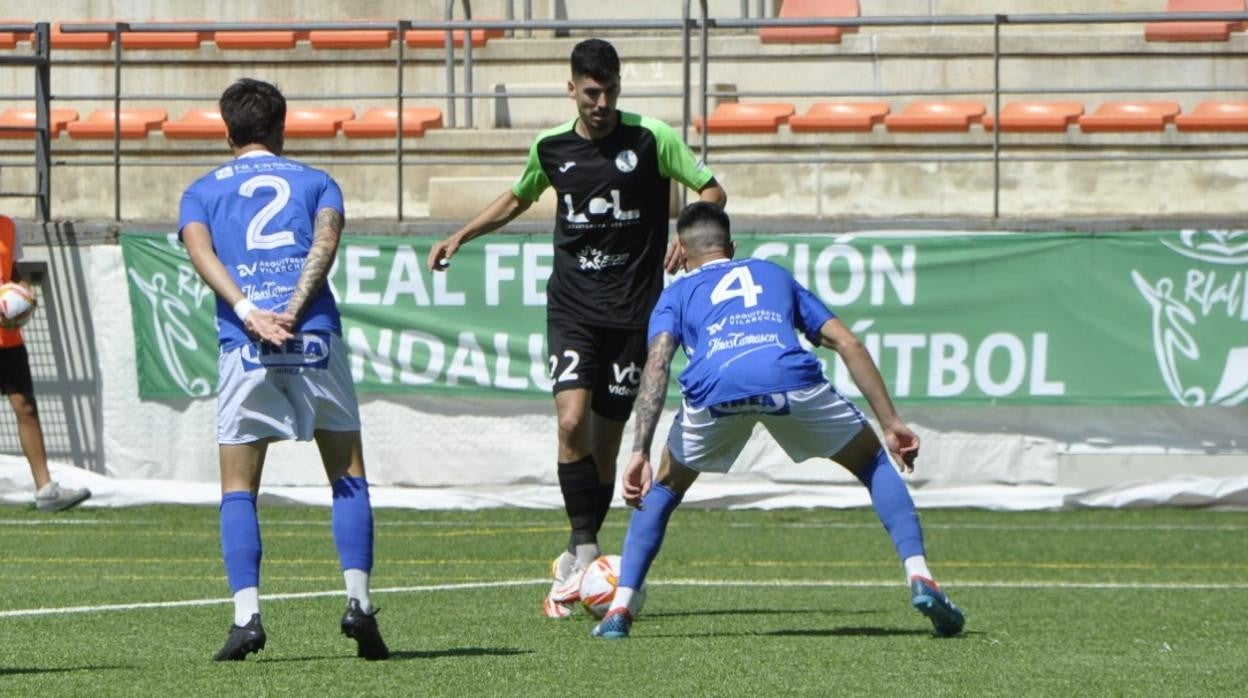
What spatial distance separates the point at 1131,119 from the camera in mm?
17172

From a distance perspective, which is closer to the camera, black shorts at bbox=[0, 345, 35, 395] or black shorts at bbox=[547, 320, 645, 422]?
black shorts at bbox=[547, 320, 645, 422]

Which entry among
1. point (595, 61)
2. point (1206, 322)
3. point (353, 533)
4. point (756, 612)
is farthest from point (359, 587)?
point (1206, 322)

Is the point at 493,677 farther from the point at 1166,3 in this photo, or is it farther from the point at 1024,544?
the point at 1166,3

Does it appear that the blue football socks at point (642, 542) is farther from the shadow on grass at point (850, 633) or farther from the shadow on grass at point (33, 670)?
the shadow on grass at point (33, 670)

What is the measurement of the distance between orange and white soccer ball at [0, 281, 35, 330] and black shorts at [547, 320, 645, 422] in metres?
5.27

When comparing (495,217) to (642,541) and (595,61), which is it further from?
(642,541)

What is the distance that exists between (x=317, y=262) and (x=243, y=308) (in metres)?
0.26

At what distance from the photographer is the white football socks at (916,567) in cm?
709

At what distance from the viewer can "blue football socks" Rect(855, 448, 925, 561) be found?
7285 millimetres

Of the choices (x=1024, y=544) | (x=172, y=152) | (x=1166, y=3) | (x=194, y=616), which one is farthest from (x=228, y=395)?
(x=1166, y=3)

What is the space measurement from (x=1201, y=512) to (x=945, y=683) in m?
8.57

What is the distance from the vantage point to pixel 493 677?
6.06 m

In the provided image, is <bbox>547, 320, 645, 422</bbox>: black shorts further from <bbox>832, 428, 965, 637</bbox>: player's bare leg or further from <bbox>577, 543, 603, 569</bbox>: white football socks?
<bbox>832, 428, 965, 637</bbox>: player's bare leg

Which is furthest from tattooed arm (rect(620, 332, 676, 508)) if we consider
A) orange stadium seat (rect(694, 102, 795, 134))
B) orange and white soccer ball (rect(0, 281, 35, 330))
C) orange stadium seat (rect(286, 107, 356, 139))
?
orange stadium seat (rect(286, 107, 356, 139))
